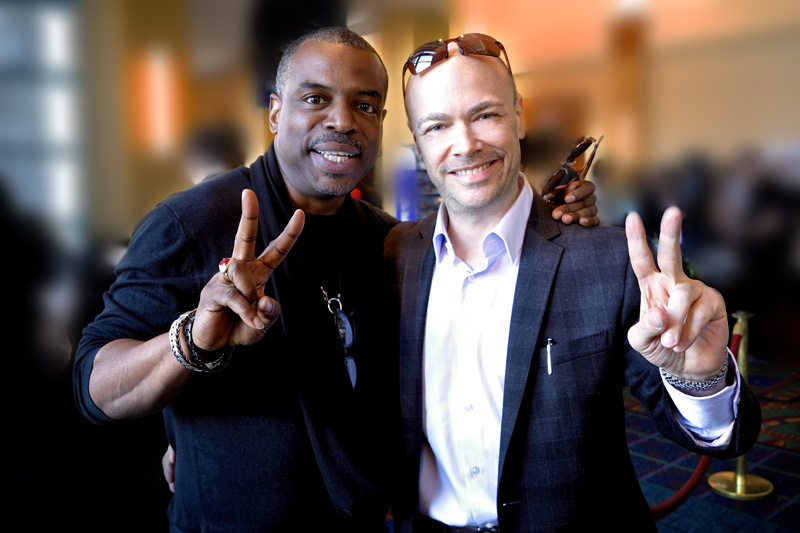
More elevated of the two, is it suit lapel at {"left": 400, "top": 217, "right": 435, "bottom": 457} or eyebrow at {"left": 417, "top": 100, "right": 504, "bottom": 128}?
eyebrow at {"left": 417, "top": 100, "right": 504, "bottom": 128}

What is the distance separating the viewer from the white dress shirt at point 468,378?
1.63 metres

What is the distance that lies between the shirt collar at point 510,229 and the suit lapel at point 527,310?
1.0 inches

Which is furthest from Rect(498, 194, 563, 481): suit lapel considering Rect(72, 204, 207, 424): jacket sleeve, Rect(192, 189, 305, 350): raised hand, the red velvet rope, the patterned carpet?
the patterned carpet

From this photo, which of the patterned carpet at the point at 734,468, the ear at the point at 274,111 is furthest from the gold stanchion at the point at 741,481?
the ear at the point at 274,111

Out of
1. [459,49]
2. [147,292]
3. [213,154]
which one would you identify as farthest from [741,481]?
[213,154]

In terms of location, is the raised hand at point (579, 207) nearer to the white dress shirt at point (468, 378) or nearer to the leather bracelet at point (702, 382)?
the white dress shirt at point (468, 378)

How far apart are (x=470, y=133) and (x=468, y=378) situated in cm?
71

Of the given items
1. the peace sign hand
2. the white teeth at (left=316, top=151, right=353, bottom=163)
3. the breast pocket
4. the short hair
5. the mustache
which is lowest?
the breast pocket

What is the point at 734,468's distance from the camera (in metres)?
4.40

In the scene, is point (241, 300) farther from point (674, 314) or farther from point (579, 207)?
point (579, 207)

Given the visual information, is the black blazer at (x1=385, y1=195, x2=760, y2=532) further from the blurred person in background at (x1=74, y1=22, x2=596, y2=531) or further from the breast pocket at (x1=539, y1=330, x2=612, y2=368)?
the blurred person in background at (x1=74, y1=22, x2=596, y2=531)

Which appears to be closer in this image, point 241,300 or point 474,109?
point 241,300

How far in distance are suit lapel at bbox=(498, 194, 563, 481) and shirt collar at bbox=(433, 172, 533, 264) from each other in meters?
0.03

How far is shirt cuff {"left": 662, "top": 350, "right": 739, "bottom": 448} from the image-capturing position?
1.44 m
